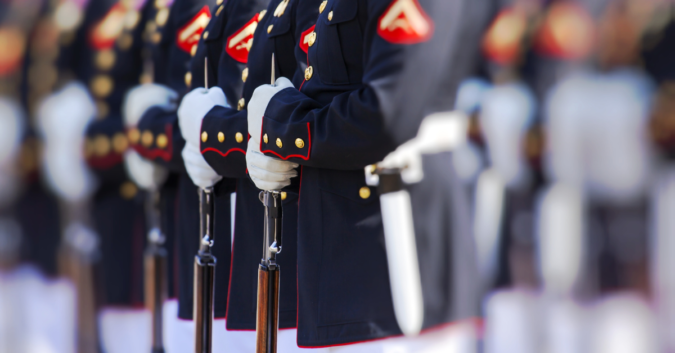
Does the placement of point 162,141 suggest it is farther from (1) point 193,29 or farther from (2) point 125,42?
(2) point 125,42

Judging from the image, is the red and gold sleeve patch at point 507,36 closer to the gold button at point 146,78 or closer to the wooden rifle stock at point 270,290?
the gold button at point 146,78

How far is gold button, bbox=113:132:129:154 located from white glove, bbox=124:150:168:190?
0.18ft

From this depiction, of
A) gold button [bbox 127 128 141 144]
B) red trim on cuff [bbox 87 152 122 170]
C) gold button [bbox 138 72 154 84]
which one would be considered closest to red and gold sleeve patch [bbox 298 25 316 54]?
gold button [bbox 127 128 141 144]

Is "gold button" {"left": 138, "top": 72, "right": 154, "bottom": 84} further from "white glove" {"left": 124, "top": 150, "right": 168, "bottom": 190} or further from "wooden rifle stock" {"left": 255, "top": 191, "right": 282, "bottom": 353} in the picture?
"wooden rifle stock" {"left": 255, "top": 191, "right": 282, "bottom": 353}

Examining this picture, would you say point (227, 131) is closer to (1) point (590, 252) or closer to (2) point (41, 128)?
(2) point (41, 128)

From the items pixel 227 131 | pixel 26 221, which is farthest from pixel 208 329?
pixel 26 221

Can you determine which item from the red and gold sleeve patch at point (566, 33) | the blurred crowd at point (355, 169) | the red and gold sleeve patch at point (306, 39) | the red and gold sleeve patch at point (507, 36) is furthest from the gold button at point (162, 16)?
the red and gold sleeve patch at point (566, 33)

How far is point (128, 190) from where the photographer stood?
2.66 m

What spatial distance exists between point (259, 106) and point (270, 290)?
46 cm

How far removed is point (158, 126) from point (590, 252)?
1.87 m

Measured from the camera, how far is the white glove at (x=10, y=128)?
2.50 metres

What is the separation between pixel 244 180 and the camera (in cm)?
185

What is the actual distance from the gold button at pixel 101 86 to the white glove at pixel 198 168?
0.90 metres

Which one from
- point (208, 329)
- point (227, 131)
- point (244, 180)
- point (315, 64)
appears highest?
point (315, 64)
